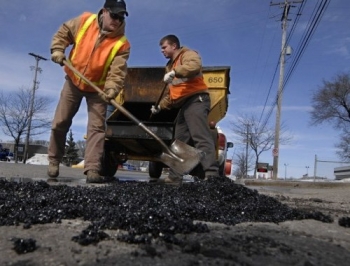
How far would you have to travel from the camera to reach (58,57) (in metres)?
4.96

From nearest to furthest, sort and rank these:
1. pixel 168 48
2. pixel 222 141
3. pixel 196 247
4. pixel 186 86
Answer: pixel 196 247, pixel 186 86, pixel 168 48, pixel 222 141

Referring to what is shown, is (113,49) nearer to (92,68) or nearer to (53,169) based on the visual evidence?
(92,68)

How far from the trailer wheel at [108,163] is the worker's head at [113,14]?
2.18 m

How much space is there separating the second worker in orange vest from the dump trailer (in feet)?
2.26

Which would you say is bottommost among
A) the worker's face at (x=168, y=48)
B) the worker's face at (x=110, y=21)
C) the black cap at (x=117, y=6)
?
the worker's face at (x=168, y=48)

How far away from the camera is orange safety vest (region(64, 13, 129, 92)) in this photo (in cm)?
495

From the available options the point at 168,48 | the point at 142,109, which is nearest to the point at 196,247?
the point at 168,48

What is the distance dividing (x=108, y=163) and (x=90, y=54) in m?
2.34

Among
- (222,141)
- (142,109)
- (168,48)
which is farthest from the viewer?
(222,141)

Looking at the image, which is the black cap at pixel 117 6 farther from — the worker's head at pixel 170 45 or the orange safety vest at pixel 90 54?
the worker's head at pixel 170 45

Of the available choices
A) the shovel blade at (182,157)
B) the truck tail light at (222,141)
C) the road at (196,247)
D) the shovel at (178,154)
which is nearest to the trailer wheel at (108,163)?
the shovel at (178,154)

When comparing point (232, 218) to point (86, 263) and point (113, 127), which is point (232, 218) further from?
point (113, 127)

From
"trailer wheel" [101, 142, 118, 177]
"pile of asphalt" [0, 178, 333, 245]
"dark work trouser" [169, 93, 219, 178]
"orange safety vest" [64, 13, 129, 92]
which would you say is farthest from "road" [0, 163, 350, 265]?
Result: "trailer wheel" [101, 142, 118, 177]

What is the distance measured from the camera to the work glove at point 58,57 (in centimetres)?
495
